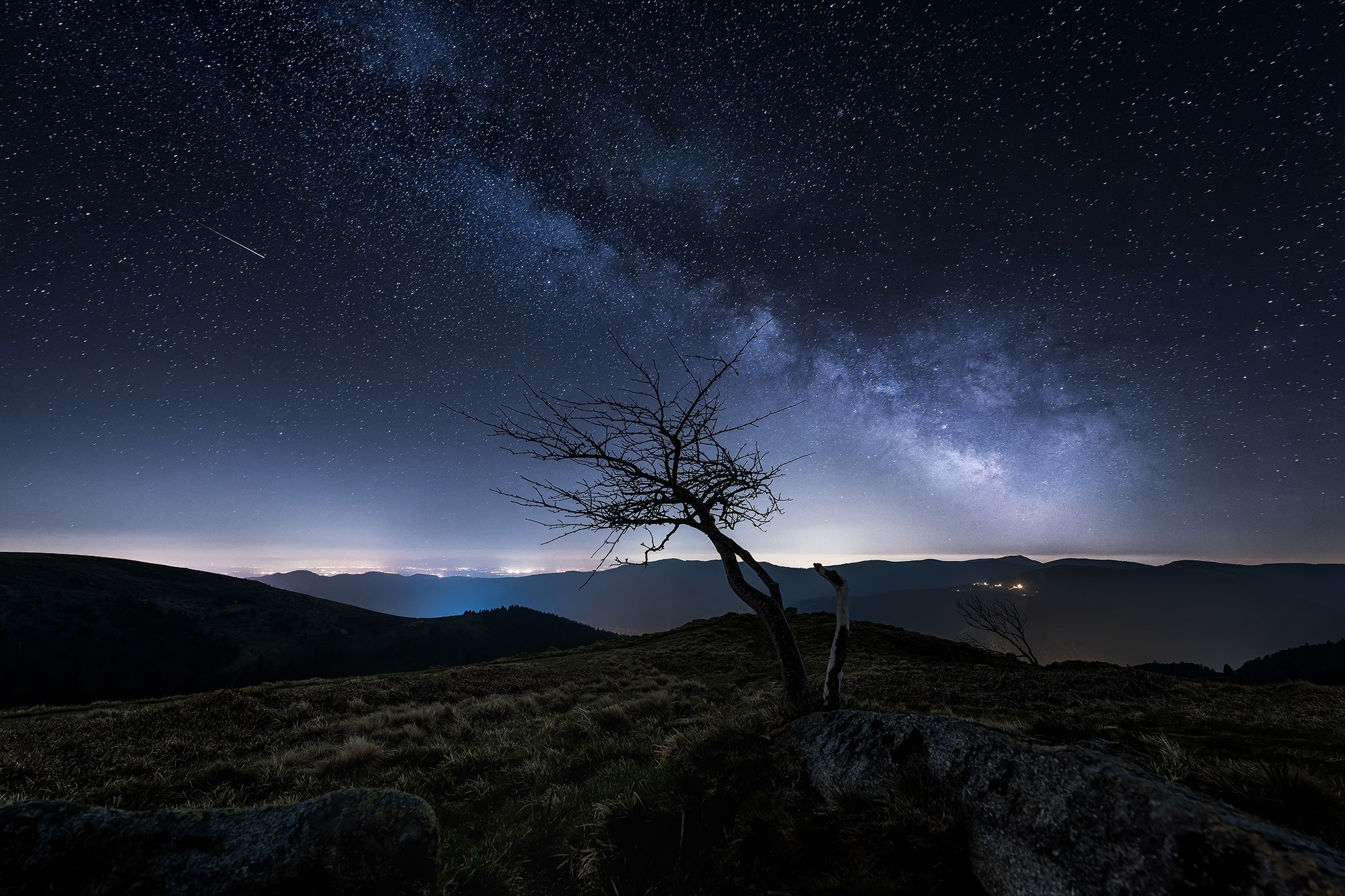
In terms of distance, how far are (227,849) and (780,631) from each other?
7536mm

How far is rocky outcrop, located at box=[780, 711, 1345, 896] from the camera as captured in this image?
99.7 inches

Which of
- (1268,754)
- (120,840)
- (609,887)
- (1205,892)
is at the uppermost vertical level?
(1205,892)

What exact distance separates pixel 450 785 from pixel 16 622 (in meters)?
175

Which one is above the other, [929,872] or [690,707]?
[929,872]

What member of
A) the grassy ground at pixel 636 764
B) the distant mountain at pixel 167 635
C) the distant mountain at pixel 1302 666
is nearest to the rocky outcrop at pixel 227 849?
the grassy ground at pixel 636 764

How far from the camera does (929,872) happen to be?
3.86 metres

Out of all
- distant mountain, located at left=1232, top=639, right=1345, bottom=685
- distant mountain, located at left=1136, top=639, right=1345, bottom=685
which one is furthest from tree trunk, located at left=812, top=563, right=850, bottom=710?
distant mountain, located at left=1232, top=639, right=1345, bottom=685

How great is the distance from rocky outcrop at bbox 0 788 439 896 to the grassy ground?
41.5 inches

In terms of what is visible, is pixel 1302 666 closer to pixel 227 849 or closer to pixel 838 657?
pixel 838 657

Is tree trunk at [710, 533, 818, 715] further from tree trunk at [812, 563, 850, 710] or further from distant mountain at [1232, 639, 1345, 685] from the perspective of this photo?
distant mountain at [1232, 639, 1345, 685]

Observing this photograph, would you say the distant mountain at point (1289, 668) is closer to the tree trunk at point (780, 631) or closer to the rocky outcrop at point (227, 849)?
the tree trunk at point (780, 631)

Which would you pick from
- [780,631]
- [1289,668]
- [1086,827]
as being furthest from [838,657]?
[1289,668]

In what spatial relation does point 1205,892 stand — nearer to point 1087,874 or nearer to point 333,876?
point 1087,874

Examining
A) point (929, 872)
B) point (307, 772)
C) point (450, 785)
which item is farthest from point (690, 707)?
point (929, 872)
